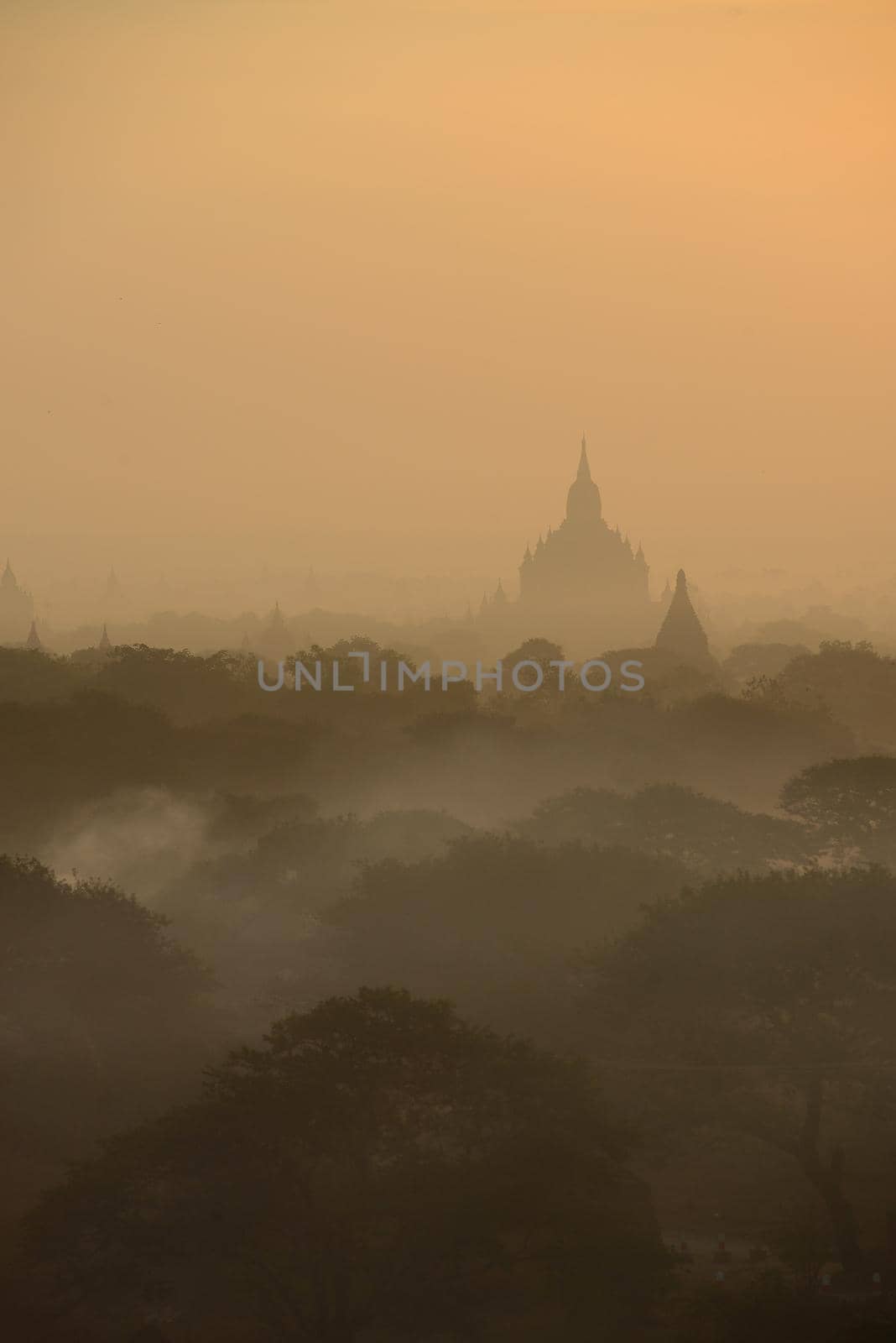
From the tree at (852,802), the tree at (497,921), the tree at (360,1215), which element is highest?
the tree at (852,802)

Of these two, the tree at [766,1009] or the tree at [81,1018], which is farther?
the tree at [766,1009]

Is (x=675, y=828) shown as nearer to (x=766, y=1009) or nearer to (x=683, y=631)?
(x=766, y=1009)

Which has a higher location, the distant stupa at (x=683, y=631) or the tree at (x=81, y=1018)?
the distant stupa at (x=683, y=631)

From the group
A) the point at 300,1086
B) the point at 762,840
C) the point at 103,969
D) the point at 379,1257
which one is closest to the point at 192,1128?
the point at 300,1086

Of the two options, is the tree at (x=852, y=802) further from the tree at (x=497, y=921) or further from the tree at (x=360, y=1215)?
the tree at (x=360, y=1215)

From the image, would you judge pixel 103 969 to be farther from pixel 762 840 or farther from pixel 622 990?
pixel 762 840

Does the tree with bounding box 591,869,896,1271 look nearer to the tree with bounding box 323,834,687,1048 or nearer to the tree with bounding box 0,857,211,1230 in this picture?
the tree with bounding box 323,834,687,1048

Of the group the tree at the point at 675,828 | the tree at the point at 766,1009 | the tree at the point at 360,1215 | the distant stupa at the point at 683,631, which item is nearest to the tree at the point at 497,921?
the tree at the point at 766,1009
